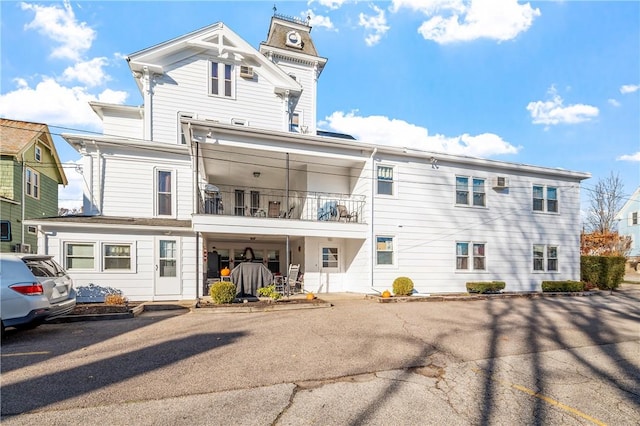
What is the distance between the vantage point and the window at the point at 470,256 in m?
14.5

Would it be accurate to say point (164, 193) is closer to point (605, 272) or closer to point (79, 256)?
point (79, 256)

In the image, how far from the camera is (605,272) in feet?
55.5

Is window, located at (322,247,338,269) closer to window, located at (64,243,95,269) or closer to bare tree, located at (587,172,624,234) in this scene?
window, located at (64,243,95,269)

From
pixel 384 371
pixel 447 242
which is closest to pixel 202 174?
pixel 447 242

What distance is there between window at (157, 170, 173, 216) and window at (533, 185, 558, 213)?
15972 millimetres

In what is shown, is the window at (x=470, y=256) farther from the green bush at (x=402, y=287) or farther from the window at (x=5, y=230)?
the window at (x=5, y=230)

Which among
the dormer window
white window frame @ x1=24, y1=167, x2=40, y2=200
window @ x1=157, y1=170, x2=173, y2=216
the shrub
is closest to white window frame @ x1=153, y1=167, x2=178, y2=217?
window @ x1=157, y1=170, x2=173, y2=216

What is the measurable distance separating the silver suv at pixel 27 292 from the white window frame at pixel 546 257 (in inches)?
678

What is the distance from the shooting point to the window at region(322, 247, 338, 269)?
14344 mm

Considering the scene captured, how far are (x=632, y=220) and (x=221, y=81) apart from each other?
41704 mm

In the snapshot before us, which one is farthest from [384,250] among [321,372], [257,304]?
[321,372]

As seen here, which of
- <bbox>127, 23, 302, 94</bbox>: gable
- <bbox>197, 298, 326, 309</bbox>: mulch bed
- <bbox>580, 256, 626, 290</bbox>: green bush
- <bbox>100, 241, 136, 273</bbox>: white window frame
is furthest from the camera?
<bbox>580, 256, 626, 290</bbox>: green bush

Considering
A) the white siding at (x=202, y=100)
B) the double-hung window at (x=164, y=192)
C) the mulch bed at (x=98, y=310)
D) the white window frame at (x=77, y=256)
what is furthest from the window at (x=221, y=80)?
the mulch bed at (x=98, y=310)

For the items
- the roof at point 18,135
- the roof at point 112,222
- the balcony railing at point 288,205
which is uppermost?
the roof at point 18,135
